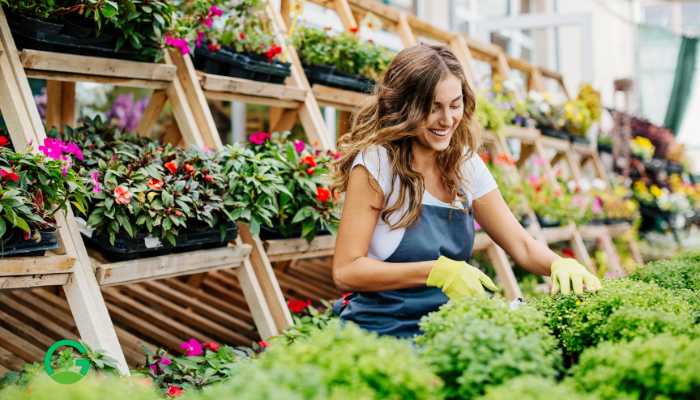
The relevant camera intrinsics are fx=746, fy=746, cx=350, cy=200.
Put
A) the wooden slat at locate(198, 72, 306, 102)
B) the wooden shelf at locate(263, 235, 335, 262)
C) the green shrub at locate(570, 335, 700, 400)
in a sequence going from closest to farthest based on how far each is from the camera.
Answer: the green shrub at locate(570, 335, 700, 400)
the wooden shelf at locate(263, 235, 335, 262)
the wooden slat at locate(198, 72, 306, 102)

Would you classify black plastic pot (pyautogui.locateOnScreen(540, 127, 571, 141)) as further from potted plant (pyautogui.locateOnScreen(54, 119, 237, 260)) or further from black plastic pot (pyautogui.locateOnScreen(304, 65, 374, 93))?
potted plant (pyautogui.locateOnScreen(54, 119, 237, 260))

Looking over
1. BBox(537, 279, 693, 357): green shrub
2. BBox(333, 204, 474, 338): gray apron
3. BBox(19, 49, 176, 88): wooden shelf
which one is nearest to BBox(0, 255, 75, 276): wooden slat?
BBox(19, 49, 176, 88): wooden shelf

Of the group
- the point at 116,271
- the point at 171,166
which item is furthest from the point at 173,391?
the point at 171,166

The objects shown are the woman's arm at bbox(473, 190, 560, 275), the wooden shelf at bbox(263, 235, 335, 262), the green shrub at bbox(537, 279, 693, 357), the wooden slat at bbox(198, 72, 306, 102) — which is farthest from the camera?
the wooden slat at bbox(198, 72, 306, 102)

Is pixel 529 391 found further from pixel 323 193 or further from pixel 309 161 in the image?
pixel 309 161

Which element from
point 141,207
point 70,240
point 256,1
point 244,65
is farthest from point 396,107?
point 256,1

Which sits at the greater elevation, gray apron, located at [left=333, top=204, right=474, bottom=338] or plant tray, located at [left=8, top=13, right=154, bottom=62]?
plant tray, located at [left=8, top=13, right=154, bottom=62]

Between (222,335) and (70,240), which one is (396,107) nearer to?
(70,240)

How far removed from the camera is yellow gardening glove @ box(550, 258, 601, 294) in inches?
71.9

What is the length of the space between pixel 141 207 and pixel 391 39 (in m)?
4.25

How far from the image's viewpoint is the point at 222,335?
10.7 feet

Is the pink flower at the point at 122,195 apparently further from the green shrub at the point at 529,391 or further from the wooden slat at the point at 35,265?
the green shrub at the point at 529,391

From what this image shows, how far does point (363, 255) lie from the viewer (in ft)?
6.50

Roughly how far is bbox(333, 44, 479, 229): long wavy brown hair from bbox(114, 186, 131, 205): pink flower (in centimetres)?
67
